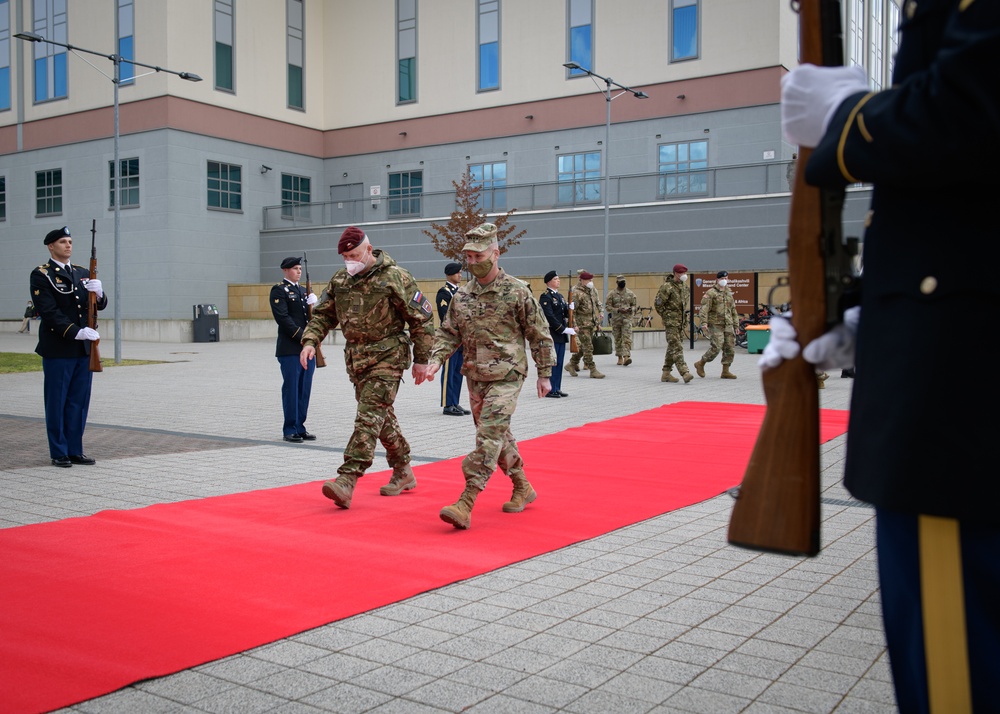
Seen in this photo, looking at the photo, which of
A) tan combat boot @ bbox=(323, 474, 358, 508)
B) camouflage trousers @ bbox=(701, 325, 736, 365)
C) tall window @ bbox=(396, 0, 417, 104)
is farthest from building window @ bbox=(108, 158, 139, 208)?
tan combat boot @ bbox=(323, 474, 358, 508)

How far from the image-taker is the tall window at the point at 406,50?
141 feet

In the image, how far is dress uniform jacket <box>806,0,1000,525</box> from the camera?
5.91 ft

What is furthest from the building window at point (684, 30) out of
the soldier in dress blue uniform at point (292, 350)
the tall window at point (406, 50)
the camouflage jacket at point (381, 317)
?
the camouflage jacket at point (381, 317)

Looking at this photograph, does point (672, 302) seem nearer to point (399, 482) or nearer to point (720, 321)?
point (720, 321)

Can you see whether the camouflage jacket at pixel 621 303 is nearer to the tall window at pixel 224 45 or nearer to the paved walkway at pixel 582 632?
the paved walkway at pixel 582 632

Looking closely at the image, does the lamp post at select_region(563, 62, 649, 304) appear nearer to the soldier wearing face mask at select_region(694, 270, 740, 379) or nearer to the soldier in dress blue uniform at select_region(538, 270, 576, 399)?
the soldier wearing face mask at select_region(694, 270, 740, 379)

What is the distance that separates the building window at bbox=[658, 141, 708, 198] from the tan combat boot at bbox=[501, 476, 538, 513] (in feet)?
91.0

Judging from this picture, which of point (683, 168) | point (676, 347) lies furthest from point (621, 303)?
point (683, 168)

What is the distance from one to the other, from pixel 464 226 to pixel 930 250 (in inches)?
1385

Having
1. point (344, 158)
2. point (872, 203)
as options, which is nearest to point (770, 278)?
point (344, 158)

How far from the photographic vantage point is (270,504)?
735 cm

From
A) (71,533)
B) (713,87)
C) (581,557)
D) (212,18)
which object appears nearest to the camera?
(581,557)

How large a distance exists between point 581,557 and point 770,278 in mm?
25780

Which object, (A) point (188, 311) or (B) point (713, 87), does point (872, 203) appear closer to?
(B) point (713, 87)
